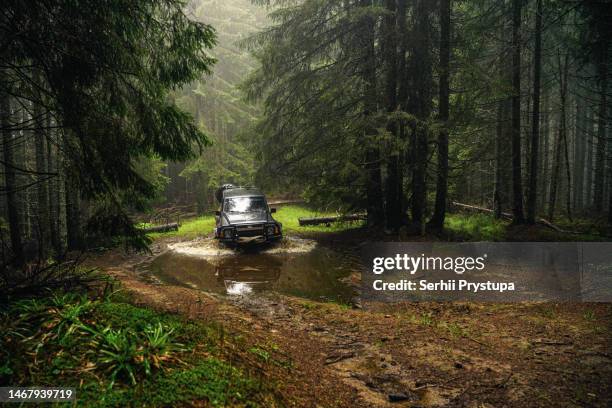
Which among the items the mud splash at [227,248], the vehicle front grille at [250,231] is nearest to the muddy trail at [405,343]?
the mud splash at [227,248]

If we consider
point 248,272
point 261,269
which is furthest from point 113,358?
point 261,269

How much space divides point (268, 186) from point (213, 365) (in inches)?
528

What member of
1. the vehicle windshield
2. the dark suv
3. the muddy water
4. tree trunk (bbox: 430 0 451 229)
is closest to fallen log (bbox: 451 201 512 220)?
tree trunk (bbox: 430 0 451 229)

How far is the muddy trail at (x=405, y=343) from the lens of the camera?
395 centimetres

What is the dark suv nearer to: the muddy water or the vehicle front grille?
the vehicle front grille

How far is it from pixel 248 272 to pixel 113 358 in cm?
722

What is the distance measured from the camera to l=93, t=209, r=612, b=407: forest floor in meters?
3.92

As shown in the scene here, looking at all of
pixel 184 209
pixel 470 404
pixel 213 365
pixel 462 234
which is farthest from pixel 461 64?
pixel 184 209

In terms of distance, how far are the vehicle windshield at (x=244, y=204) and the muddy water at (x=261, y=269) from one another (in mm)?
1599

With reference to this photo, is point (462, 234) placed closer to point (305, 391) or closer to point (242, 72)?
point (305, 391)

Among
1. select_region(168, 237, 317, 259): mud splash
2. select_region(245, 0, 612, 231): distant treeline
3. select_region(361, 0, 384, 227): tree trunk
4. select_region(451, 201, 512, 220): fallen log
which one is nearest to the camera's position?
select_region(245, 0, 612, 231): distant treeline

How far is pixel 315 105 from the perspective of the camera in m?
15.8

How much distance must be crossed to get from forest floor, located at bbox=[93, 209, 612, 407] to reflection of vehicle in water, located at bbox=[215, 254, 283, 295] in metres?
1.15

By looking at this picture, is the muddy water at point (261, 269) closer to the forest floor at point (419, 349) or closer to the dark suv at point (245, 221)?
the dark suv at point (245, 221)
